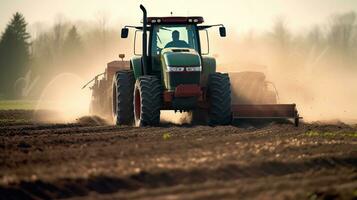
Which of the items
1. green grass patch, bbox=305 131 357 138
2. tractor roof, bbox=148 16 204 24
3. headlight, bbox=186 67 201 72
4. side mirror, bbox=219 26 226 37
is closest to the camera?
green grass patch, bbox=305 131 357 138

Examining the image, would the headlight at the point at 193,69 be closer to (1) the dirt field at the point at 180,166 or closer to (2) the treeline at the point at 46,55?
(1) the dirt field at the point at 180,166

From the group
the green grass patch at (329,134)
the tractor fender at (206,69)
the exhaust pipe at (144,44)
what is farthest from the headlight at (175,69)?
the green grass patch at (329,134)

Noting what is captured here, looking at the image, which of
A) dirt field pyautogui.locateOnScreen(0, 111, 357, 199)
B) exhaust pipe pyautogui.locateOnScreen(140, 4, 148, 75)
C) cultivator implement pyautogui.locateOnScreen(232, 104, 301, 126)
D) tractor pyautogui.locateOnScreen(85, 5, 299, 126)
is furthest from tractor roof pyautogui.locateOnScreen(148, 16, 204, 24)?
dirt field pyautogui.locateOnScreen(0, 111, 357, 199)

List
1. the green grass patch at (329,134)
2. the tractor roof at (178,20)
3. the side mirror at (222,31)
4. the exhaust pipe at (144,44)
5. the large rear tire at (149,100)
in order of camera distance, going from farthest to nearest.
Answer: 1. the tractor roof at (178,20)
2. the exhaust pipe at (144,44)
3. the side mirror at (222,31)
4. the large rear tire at (149,100)
5. the green grass patch at (329,134)

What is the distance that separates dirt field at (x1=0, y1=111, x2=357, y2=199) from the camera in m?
8.16

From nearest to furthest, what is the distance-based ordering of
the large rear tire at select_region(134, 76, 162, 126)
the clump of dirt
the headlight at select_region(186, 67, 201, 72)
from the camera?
1. the large rear tire at select_region(134, 76, 162, 126)
2. the headlight at select_region(186, 67, 201, 72)
3. the clump of dirt

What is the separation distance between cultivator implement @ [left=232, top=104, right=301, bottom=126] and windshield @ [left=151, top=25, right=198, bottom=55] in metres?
2.05

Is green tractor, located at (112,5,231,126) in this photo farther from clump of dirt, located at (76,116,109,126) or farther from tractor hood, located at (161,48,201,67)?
clump of dirt, located at (76,116,109,126)

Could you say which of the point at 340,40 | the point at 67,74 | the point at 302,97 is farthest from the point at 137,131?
the point at 340,40

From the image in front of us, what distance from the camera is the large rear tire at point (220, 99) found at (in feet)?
57.6

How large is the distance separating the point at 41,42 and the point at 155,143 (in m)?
104

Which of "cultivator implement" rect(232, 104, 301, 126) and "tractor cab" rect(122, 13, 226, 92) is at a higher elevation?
"tractor cab" rect(122, 13, 226, 92)

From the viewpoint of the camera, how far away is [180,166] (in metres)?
9.54

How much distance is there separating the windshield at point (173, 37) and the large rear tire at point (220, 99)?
1.50 meters
